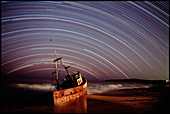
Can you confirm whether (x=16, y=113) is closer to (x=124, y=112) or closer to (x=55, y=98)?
(x=55, y=98)

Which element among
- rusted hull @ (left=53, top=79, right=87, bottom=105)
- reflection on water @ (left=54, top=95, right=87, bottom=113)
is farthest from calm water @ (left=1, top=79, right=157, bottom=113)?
rusted hull @ (left=53, top=79, right=87, bottom=105)

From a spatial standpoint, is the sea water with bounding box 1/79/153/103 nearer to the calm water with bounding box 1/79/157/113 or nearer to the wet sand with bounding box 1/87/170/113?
the calm water with bounding box 1/79/157/113

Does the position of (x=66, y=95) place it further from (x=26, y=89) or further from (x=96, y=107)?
(x=26, y=89)

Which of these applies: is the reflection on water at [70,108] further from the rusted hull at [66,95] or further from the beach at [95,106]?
the rusted hull at [66,95]

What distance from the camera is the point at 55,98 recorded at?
1123 cm

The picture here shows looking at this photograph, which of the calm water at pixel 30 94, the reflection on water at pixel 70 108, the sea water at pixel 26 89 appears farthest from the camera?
the sea water at pixel 26 89

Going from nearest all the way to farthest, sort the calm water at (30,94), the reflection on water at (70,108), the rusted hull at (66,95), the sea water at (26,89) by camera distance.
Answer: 1. the reflection on water at (70,108)
2. the calm water at (30,94)
3. the rusted hull at (66,95)
4. the sea water at (26,89)

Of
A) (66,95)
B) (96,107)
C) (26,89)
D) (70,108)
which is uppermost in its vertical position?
(26,89)

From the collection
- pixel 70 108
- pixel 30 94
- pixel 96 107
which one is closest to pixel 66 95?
pixel 70 108

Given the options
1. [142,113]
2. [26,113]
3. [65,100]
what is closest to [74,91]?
[65,100]

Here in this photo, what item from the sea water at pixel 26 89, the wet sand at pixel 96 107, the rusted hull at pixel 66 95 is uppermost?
the sea water at pixel 26 89

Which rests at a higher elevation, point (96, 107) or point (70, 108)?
point (70, 108)

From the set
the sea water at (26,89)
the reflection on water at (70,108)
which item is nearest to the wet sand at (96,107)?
the reflection on water at (70,108)

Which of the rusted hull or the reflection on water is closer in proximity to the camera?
the reflection on water
